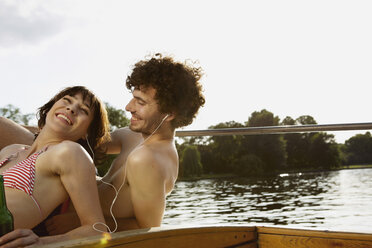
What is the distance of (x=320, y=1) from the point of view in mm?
70000

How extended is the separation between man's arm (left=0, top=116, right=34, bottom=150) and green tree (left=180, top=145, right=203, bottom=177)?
29.5 meters

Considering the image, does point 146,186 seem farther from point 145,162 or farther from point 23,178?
→ point 23,178

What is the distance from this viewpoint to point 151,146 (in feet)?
5.89

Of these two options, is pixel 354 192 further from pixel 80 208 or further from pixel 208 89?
pixel 80 208

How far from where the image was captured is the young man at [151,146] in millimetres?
1661

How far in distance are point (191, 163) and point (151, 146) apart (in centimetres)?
3281


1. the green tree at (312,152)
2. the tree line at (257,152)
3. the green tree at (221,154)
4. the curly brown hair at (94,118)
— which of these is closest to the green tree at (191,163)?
the tree line at (257,152)

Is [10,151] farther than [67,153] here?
Yes

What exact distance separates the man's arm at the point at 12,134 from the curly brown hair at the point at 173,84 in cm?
87

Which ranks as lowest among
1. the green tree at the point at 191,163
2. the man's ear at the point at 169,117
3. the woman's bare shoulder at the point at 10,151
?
the green tree at the point at 191,163

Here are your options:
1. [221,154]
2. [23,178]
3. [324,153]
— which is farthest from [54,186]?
[221,154]

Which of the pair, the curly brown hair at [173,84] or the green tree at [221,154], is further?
the green tree at [221,154]

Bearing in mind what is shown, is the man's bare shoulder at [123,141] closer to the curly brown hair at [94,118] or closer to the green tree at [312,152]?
the curly brown hair at [94,118]

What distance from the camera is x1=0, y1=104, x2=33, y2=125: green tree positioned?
112 feet
